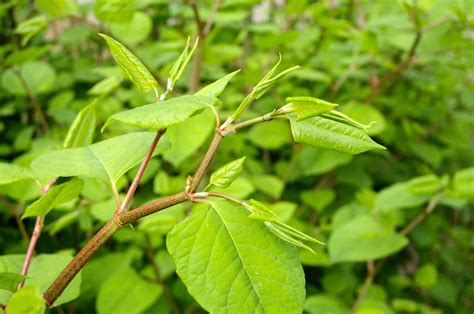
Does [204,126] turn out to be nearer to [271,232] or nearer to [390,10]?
[271,232]

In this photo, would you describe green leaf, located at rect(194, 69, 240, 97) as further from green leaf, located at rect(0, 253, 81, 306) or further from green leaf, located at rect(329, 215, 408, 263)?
green leaf, located at rect(329, 215, 408, 263)

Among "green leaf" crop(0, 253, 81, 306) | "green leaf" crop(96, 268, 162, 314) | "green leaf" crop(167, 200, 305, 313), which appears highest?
"green leaf" crop(167, 200, 305, 313)

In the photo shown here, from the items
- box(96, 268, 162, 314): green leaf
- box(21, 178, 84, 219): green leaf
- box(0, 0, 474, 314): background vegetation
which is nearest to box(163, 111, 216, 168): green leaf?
box(0, 0, 474, 314): background vegetation

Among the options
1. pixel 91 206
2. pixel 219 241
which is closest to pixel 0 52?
pixel 91 206

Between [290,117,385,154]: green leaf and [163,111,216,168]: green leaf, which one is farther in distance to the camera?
[163,111,216,168]: green leaf

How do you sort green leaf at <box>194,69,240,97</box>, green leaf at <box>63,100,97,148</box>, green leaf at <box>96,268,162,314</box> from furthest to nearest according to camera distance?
green leaf at <box>96,268,162,314</box> → green leaf at <box>63,100,97,148</box> → green leaf at <box>194,69,240,97</box>
